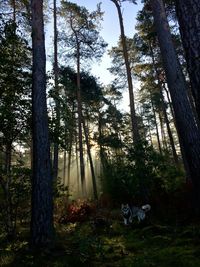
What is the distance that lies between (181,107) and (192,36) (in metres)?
5.31

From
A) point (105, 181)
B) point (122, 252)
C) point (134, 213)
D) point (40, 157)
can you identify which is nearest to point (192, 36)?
point (122, 252)

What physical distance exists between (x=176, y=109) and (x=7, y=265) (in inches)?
226

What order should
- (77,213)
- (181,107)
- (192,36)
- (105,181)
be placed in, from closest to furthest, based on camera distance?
(192,36)
(181,107)
(77,213)
(105,181)

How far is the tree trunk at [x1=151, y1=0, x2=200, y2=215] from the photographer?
7.35m

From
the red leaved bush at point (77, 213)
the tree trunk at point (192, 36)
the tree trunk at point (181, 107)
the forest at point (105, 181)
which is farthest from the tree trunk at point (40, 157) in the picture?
the red leaved bush at point (77, 213)

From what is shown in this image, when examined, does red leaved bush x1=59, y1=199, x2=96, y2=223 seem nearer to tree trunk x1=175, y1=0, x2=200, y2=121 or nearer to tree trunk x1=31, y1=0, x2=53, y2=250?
tree trunk x1=31, y1=0, x2=53, y2=250

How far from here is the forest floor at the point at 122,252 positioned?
5703mm

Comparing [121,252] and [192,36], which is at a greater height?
[192,36]

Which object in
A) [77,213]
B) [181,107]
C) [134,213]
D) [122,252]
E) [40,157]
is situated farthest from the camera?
[77,213]

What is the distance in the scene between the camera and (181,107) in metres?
7.96

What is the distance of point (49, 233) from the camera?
276 inches

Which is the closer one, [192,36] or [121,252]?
[192,36]

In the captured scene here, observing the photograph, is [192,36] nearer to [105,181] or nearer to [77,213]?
[77,213]

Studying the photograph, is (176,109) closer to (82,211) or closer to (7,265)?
(7,265)
